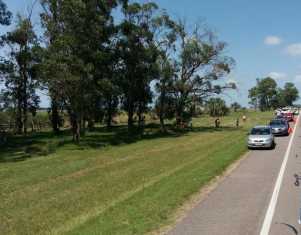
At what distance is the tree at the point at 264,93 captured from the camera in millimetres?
154750

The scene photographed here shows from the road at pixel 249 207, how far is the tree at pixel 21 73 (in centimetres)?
3405

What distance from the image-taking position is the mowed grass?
11.2 m

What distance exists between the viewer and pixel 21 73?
50875mm

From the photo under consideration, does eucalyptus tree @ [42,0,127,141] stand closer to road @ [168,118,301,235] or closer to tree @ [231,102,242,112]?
road @ [168,118,301,235]

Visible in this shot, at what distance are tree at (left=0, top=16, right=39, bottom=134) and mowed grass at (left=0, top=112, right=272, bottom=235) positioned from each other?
19205 mm

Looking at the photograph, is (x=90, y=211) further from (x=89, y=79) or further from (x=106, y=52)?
(x=106, y=52)

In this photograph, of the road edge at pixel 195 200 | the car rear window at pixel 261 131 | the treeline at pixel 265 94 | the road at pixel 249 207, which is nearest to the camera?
the road at pixel 249 207

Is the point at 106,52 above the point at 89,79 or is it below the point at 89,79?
above

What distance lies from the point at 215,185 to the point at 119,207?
4.59 m

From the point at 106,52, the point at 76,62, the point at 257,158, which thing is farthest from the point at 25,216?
the point at 106,52

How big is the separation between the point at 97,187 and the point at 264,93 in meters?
145

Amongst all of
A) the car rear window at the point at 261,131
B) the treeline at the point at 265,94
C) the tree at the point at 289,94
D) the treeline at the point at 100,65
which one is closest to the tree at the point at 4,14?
the treeline at the point at 100,65

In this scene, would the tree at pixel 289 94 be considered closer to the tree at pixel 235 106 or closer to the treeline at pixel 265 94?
the treeline at pixel 265 94

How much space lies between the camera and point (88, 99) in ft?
111
